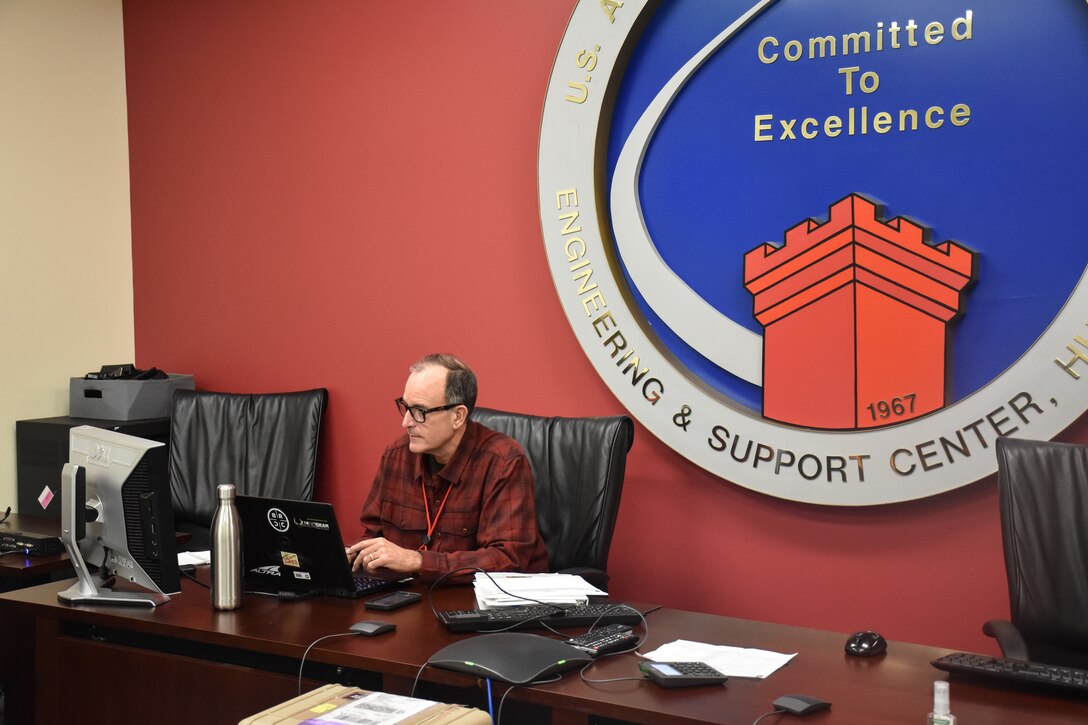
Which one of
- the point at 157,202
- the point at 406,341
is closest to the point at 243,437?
the point at 406,341

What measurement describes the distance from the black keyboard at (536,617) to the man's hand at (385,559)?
315mm

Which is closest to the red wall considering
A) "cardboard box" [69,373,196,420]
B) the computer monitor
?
"cardboard box" [69,373,196,420]

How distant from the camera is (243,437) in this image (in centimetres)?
393

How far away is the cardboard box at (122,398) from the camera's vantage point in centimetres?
402

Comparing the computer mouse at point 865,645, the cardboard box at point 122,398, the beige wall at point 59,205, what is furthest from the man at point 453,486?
the beige wall at point 59,205

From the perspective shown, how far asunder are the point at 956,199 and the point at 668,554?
134 centimetres

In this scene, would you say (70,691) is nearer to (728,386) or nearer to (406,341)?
(406,341)

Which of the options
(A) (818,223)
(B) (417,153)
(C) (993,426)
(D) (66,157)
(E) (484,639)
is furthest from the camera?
(D) (66,157)

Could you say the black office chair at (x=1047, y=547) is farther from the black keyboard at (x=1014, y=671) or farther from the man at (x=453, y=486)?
the man at (x=453, y=486)

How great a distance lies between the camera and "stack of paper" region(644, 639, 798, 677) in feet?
6.46

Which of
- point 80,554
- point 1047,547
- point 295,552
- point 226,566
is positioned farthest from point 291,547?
point 1047,547

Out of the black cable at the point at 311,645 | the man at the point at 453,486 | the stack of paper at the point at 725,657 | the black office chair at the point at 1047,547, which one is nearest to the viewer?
the stack of paper at the point at 725,657

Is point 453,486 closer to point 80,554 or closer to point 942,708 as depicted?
point 80,554

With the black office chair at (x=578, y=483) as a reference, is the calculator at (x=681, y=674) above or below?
below
